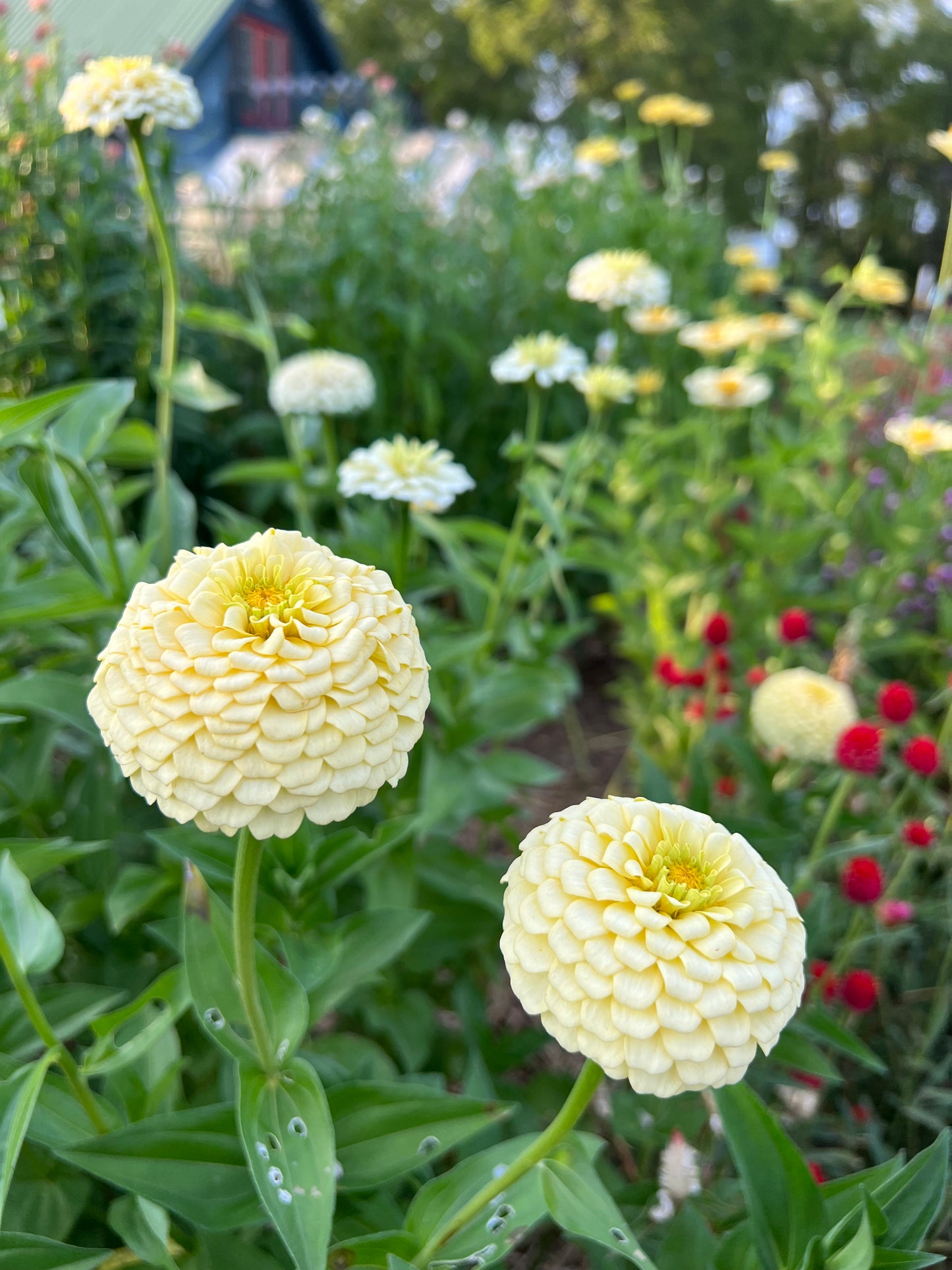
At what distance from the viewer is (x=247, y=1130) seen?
1.90ft

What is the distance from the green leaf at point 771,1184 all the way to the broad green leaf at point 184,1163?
35cm

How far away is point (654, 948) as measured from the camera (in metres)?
0.45

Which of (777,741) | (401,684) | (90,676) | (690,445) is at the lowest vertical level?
(690,445)

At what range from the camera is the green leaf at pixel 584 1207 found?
20.3 inches

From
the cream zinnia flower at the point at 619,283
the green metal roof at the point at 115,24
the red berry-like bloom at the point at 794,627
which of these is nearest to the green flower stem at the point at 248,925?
the red berry-like bloom at the point at 794,627

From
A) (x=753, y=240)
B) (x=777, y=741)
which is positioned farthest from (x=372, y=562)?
(x=753, y=240)

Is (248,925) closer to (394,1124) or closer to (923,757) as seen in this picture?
(394,1124)

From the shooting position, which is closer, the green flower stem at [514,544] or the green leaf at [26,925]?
the green leaf at [26,925]

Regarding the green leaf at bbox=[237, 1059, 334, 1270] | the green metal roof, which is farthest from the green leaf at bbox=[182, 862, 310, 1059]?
the green metal roof

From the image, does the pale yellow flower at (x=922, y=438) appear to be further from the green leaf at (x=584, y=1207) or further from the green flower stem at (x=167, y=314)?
the green leaf at (x=584, y=1207)

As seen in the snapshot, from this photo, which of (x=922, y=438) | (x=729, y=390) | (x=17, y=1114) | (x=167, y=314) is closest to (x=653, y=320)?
(x=729, y=390)

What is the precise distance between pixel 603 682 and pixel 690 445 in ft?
2.56

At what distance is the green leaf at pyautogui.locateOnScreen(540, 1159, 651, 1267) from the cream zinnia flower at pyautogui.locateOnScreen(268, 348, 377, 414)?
112 centimetres

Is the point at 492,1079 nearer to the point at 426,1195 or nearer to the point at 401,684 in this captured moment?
the point at 426,1195
